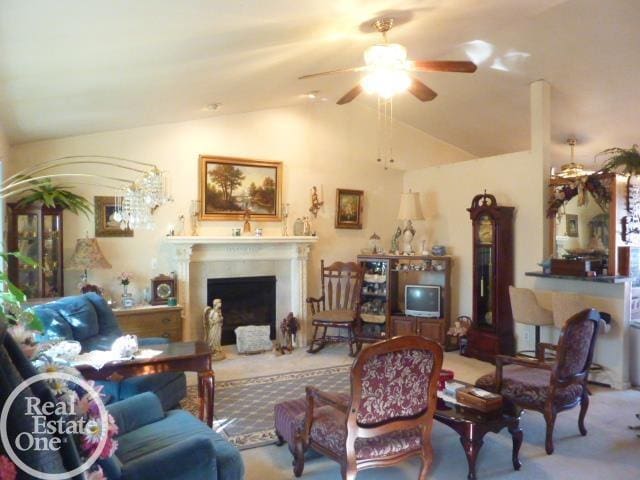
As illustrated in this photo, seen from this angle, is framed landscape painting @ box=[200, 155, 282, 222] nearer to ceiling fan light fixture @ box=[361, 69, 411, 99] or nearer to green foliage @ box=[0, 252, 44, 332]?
ceiling fan light fixture @ box=[361, 69, 411, 99]

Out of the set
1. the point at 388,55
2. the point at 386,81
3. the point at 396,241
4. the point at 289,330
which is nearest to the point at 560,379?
the point at 386,81

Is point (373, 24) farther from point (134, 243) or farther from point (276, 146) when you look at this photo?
point (134, 243)

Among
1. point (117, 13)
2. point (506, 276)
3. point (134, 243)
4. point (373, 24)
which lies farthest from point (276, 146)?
point (117, 13)

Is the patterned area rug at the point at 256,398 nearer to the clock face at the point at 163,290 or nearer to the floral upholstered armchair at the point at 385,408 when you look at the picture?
the floral upholstered armchair at the point at 385,408

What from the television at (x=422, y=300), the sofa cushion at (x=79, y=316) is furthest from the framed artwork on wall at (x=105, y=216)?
the television at (x=422, y=300)

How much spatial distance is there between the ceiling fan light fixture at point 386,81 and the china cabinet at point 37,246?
3441 millimetres

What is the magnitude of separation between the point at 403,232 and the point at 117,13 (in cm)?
522

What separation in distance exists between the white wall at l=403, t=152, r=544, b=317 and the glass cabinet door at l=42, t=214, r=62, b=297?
476cm

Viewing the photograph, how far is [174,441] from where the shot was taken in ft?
7.46

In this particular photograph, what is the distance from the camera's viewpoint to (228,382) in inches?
179

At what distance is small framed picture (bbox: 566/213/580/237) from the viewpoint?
17.0 feet

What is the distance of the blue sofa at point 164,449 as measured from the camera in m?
1.84

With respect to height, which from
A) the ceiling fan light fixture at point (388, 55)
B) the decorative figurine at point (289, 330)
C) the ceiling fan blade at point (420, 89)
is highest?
the ceiling fan light fixture at point (388, 55)

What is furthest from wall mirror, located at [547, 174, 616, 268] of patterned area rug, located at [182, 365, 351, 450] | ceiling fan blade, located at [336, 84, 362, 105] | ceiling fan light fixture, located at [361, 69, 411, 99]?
patterned area rug, located at [182, 365, 351, 450]
